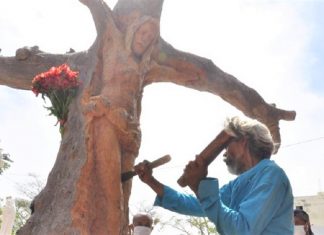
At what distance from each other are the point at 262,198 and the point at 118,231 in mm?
1555

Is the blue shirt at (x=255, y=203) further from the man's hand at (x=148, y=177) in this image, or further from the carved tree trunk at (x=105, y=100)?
the carved tree trunk at (x=105, y=100)

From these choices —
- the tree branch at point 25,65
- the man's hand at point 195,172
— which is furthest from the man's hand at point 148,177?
the tree branch at point 25,65

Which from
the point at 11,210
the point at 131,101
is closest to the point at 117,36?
the point at 131,101

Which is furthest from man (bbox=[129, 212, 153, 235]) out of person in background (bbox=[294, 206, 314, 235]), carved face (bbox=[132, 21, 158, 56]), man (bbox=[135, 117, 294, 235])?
carved face (bbox=[132, 21, 158, 56])

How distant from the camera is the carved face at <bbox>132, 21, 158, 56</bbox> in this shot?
4.06 m

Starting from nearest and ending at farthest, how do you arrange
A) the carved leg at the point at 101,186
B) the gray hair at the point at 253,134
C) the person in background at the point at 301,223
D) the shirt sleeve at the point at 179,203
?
the gray hair at the point at 253,134, the shirt sleeve at the point at 179,203, the carved leg at the point at 101,186, the person in background at the point at 301,223

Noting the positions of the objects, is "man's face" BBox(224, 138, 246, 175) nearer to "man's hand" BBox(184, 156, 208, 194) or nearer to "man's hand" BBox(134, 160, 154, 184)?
"man's hand" BBox(184, 156, 208, 194)

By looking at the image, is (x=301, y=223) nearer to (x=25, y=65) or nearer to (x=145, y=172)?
(x=145, y=172)

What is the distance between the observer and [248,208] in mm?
2057

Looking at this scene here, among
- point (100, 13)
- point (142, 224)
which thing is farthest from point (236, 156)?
point (100, 13)

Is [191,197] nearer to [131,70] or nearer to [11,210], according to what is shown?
[131,70]

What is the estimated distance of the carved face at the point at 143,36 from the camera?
4.06 metres

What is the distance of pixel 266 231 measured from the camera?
212 centimetres

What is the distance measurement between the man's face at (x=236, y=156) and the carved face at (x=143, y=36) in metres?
1.91
